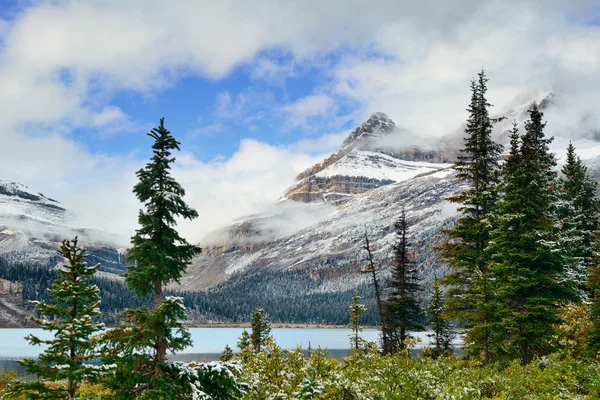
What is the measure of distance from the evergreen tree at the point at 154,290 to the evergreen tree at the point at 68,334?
15.5 ft

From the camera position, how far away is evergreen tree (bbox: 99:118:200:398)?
1213cm

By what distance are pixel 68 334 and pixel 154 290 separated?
20.0 feet

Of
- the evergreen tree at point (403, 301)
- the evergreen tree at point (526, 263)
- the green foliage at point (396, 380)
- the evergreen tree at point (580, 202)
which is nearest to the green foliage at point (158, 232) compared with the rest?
the green foliage at point (396, 380)

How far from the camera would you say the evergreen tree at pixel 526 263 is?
22.8m

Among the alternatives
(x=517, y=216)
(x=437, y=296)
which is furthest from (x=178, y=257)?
(x=437, y=296)

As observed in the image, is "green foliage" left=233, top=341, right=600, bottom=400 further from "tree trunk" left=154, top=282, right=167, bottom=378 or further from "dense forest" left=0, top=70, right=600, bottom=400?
"tree trunk" left=154, top=282, right=167, bottom=378

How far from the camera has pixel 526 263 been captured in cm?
2381

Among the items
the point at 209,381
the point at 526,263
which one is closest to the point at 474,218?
the point at 526,263

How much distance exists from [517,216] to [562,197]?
13060 mm

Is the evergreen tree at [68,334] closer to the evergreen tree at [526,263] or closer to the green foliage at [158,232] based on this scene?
the green foliage at [158,232]

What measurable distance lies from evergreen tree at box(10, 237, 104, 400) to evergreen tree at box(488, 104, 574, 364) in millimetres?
18645

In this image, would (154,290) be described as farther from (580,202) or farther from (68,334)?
(580,202)

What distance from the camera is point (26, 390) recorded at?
1672cm

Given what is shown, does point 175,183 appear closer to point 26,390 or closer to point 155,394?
point 155,394
